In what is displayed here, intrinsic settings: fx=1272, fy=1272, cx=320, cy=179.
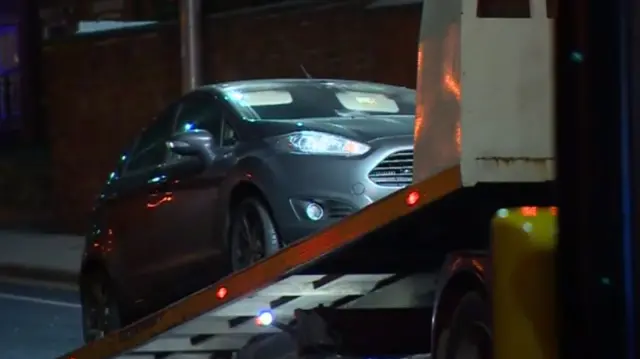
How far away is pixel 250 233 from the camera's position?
794 cm

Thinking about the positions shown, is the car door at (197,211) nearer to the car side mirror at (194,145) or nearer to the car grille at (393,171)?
the car side mirror at (194,145)

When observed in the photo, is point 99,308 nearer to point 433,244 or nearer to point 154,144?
point 154,144

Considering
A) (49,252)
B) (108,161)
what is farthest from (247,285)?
(108,161)

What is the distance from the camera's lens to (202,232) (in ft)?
27.5

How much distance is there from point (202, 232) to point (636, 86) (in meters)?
6.22

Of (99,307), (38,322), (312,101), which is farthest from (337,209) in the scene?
(38,322)

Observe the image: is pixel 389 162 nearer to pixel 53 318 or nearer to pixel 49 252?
pixel 53 318

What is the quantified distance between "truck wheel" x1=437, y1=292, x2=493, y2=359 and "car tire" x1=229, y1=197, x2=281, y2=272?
380 centimetres

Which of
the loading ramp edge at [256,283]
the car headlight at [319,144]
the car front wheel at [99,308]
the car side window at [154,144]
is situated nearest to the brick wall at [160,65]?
the car side window at [154,144]

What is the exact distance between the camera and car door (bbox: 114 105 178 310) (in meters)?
8.84

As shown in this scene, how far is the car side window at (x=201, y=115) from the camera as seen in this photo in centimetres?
866

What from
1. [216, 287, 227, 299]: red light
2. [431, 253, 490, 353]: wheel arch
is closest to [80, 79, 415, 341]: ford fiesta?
[216, 287, 227, 299]: red light

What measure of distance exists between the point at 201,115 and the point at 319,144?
1299mm

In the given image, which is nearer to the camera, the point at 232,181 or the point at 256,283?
the point at 256,283
